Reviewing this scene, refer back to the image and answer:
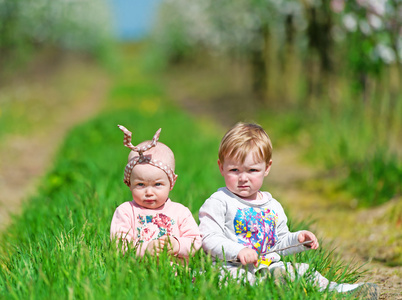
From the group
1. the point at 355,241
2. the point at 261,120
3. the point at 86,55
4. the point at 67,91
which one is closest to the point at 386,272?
the point at 355,241

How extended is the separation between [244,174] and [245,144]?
148mm

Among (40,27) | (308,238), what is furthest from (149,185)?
(40,27)

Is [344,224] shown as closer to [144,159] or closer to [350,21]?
[350,21]

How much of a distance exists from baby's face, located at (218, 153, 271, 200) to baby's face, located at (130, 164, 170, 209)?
311 mm

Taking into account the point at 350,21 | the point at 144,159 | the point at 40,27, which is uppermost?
the point at 40,27

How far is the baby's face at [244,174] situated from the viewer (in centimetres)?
249

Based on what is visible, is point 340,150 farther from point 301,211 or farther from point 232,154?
point 232,154

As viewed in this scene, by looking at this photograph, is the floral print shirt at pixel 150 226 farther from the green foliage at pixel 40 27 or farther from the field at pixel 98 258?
the green foliage at pixel 40 27

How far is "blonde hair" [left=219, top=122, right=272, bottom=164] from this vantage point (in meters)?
2.47

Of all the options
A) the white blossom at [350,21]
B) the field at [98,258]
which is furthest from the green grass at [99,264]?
the white blossom at [350,21]

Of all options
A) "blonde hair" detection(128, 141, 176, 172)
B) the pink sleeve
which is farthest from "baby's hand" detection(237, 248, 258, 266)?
"blonde hair" detection(128, 141, 176, 172)

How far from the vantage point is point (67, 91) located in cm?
1941

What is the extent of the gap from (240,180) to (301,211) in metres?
3.05

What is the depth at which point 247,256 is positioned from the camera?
2.33m
